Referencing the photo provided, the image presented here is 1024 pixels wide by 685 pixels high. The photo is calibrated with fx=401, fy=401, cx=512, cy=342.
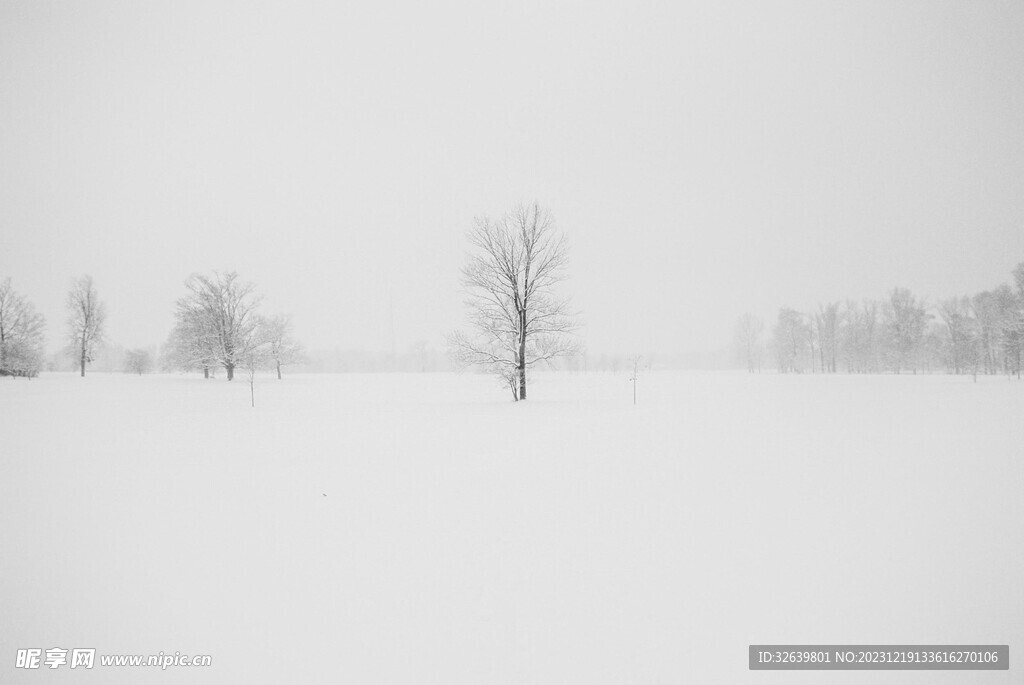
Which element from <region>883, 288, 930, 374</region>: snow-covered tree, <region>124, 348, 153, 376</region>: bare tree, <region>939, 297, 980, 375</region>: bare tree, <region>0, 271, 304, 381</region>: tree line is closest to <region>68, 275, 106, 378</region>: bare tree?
<region>0, 271, 304, 381</region>: tree line

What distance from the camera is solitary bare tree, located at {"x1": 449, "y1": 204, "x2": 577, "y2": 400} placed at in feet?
77.7

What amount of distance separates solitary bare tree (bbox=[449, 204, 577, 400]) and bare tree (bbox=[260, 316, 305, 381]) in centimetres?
3138

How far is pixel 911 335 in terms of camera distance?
5769 cm

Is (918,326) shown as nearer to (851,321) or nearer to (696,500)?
(851,321)

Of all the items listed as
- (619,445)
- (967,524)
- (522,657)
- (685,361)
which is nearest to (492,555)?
(522,657)

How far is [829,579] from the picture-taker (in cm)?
545

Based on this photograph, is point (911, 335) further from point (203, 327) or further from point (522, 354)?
point (203, 327)

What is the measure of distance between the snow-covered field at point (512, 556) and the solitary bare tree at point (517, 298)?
37.8ft

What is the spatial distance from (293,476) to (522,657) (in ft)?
24.8

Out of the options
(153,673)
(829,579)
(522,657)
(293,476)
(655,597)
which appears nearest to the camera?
(522,657)

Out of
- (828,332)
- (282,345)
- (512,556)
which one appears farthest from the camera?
(828,332)

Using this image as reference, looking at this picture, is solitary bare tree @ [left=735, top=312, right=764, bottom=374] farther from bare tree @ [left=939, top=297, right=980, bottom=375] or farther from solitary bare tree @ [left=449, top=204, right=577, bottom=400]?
solitary bare tree @ [left=449, top=204, right=577, bottom=400]

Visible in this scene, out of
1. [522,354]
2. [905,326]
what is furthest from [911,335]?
[522,354]

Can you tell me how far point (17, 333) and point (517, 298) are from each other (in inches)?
1579
